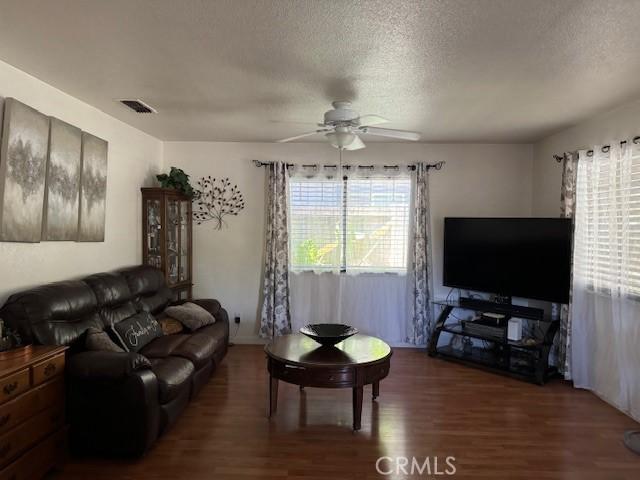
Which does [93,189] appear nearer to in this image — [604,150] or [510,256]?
[510,256]

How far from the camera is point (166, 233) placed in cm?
448

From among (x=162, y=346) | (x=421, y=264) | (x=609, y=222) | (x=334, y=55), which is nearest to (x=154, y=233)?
(x=162, y=346)

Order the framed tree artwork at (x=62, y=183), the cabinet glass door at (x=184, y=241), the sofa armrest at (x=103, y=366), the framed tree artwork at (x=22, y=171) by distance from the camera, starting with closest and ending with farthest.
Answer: the sofa armrest at (x=103, y=366)
the framed tree artwork at (x=22, y=171)
the framed tree artwork at (x=62, y=183)
the cabinet glass door at (x=184, y=241)

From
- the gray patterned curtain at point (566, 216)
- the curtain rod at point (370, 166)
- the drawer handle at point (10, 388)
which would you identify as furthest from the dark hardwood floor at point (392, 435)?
the curtain rod at point (370, 166)

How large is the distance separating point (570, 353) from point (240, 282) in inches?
145

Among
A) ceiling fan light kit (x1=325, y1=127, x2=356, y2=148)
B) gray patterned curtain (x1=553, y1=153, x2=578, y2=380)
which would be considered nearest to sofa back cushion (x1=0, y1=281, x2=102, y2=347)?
ceiling fan light kit (x1=325, y1=127, x2=356, y2=148)

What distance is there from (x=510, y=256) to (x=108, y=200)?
4.18 meters

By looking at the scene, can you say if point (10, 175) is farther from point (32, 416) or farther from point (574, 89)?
point (574, 89)

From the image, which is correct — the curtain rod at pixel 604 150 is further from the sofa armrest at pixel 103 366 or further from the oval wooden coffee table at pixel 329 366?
the sofa armrest at pixel 103 366

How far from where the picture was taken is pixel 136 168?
4457 mm

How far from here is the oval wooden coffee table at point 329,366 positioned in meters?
2.88

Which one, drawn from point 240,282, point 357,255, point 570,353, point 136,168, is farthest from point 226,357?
point 570,353

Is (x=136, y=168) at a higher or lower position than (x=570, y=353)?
higher

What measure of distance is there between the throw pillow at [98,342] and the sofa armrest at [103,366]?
204 millimetres
